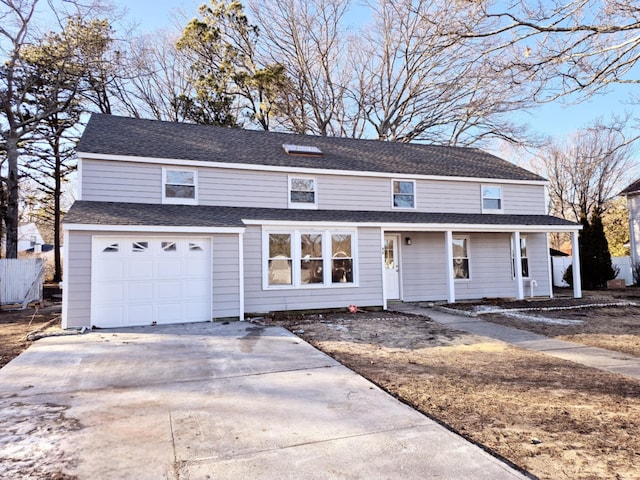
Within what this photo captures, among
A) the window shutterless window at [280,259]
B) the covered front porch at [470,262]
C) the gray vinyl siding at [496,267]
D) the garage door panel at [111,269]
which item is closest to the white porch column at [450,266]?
the covered front porch at [470,262]

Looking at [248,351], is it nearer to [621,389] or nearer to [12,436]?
[12,436]

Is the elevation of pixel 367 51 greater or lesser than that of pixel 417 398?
greater

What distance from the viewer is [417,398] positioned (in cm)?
426

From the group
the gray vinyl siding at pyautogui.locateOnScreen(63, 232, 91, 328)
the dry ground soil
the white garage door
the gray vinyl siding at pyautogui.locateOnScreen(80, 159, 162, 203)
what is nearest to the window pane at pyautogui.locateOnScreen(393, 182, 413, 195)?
the dry ground soil

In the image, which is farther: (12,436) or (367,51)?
(367,51)

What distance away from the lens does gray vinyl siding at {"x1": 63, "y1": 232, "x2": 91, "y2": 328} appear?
26.8 ft

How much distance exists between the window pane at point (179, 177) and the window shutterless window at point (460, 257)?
339 inches

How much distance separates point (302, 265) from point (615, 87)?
757cm

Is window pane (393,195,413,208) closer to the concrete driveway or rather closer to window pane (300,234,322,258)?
window pane (300,234,322,258)

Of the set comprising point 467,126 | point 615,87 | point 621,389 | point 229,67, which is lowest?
point 621,389

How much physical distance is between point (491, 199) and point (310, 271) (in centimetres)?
742

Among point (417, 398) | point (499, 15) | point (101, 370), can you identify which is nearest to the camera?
point (417, 398)

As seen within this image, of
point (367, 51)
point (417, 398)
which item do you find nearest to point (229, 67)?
point (367, 51)

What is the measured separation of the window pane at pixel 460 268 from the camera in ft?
43.9
